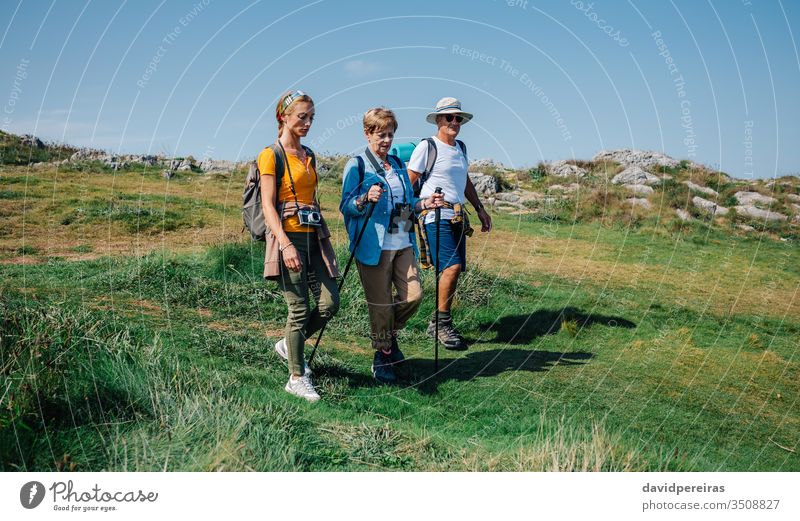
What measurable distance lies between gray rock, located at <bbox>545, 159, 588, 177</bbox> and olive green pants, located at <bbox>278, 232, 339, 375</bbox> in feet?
61.2

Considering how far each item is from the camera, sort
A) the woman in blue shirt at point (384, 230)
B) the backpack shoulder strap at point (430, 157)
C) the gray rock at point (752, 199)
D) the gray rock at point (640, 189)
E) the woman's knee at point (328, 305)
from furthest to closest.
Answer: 1. the gray rock at point (640, 189)
2. the gray rock at point (752, 199)
3. the backpack shoulder strap at point (430, 157)
4. the woman in blue shirt at point (384, 230)
5. the woman's knee at point (328, 305)

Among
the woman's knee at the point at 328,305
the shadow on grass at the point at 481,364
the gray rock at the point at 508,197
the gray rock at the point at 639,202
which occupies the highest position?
the gray rock at the point at 508,197

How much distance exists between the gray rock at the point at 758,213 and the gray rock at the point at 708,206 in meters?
0.35

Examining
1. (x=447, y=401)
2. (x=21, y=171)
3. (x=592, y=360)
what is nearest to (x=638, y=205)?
(x=592, y=360)

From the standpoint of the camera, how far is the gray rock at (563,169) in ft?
79.5

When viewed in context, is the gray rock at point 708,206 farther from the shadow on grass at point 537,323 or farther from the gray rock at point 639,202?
the shadow on grass at point 537,323

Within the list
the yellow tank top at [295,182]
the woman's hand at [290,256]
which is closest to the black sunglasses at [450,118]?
the yellow tank top at [295,182]

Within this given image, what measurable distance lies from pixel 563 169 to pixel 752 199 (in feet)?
24.7

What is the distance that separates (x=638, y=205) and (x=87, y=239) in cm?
1306

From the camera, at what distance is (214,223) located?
13.5m

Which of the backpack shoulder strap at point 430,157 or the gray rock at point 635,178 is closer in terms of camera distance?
the backpack shoulder strap at point 430,157

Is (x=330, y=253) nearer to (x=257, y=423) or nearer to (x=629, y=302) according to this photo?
(x=257, y=423)

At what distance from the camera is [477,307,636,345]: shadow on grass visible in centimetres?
816

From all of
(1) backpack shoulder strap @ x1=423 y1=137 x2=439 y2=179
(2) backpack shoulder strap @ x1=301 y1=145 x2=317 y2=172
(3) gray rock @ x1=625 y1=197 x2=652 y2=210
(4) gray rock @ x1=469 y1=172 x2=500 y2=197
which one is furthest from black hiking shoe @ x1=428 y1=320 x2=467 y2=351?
(4) gray rock @ x1=469 y1=172 x2=500 y2=197
